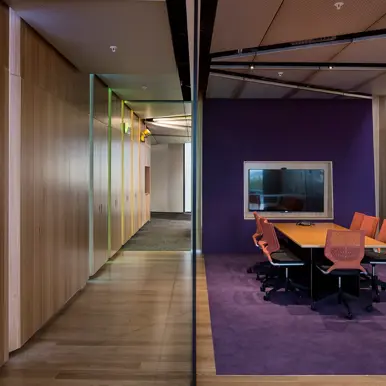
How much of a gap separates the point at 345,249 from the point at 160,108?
6244mm

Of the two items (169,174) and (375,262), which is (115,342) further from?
(169,174)

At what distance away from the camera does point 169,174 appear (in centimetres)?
1809

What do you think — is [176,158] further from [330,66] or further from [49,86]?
[49,86]

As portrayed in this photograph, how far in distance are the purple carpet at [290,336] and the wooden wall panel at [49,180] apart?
1.87m

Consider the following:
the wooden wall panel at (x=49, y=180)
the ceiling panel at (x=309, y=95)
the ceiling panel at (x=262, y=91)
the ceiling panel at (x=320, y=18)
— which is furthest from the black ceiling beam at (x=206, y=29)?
the ceiling panel at (x=309, y=95)

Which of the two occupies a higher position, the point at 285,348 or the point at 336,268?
the point at 336,268

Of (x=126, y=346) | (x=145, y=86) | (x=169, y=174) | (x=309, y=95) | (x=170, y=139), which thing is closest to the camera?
(x=126, y=346)

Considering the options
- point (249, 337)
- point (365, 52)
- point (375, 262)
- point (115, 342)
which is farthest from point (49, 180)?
point (365, 52)

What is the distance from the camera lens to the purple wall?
8.57 metres

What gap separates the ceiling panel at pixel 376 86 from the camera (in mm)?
7031

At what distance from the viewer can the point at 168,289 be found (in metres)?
5.65

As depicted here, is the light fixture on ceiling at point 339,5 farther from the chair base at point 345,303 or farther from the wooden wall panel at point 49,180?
the chair base at point 345,303

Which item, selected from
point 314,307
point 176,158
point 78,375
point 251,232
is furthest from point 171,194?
point 78,375

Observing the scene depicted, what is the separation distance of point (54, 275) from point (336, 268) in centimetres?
331
